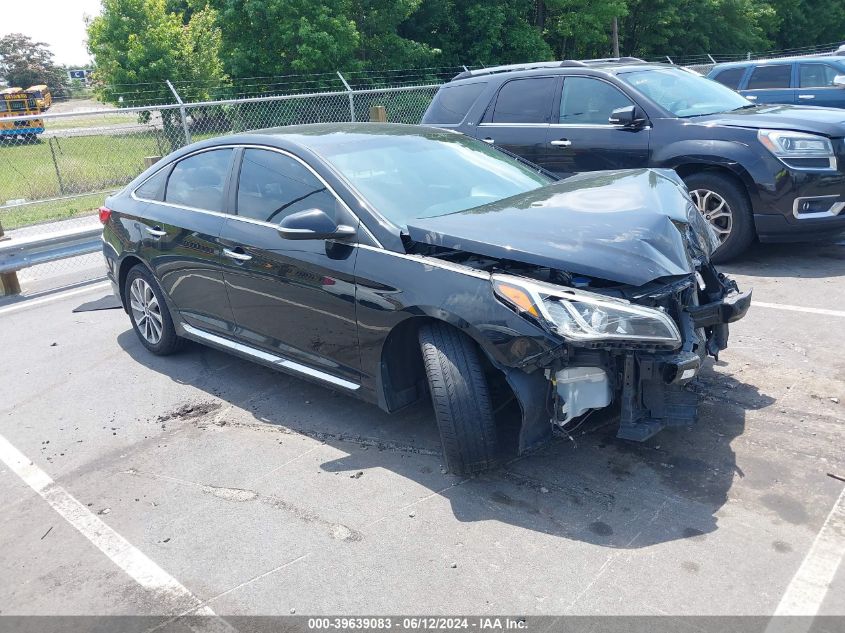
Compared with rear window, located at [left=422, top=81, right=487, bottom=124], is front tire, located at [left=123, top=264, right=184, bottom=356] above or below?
below

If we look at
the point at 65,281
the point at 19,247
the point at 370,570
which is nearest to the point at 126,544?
the point at 370,570

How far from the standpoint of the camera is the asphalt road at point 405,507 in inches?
119

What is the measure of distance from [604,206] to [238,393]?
2722mm

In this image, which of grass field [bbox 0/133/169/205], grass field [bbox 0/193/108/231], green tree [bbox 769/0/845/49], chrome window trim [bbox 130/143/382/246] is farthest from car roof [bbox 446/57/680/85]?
green tree [bbox 769/0/845/49]

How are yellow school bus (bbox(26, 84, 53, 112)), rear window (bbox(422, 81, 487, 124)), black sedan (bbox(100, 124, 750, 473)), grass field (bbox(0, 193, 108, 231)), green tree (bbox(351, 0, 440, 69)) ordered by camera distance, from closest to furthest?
black sedan (bbox(100, 124, 750, 473)) < rear window (bbox(422, 81, 487, 124)) < grass field (bbox(0, 193, 108, 231)) < green tree (bbox(351, 0, 440, 69)) < yellow school bus (bbox(26, 84, 53, 112))

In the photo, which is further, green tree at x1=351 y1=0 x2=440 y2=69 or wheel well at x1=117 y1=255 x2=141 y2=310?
green tree at x1=351 y1=0 x2=440 y2=69

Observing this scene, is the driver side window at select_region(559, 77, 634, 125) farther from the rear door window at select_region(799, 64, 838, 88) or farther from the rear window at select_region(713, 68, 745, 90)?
the rear door window at select_region(799, 64, 838, 88)

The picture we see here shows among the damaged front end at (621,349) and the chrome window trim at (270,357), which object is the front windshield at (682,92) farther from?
the chrome window trim at (270,357)

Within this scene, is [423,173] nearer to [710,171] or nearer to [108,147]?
[710,171]

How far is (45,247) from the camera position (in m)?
8.51

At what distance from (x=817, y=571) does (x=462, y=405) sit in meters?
1.56

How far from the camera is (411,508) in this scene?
3641 mm

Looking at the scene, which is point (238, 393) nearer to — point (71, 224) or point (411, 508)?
point (411, 508)

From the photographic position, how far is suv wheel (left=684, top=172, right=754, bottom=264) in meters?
7.00
